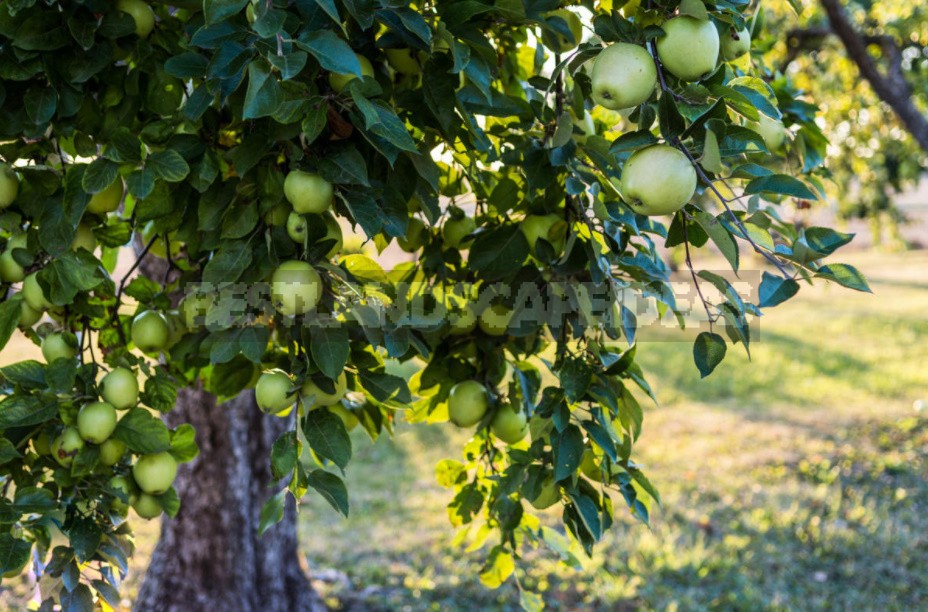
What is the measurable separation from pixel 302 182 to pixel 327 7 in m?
0.28

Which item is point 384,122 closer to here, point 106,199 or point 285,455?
point 285,455

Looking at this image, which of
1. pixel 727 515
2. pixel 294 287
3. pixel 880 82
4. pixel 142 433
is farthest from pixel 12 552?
pixel 880 82

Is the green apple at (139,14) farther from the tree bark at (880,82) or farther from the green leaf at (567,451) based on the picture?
the tree bark at (880,82)

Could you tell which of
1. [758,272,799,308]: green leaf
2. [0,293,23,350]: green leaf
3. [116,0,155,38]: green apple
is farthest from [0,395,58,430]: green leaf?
[758,272,799,308]: green leaf

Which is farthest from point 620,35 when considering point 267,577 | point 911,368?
point 911,368

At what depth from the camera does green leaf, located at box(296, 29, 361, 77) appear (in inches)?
34.2

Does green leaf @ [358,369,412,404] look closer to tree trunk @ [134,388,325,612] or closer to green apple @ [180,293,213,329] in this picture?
green apple @ [180,293,213,329]

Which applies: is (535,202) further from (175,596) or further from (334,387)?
(175,596)

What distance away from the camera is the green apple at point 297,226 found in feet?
3.59

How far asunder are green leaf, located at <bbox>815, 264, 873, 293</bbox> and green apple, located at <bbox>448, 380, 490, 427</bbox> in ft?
2.32

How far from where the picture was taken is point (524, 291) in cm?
136

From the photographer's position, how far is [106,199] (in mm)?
1303

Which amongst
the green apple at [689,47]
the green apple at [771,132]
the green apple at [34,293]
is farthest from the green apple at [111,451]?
the green apple at [771,132]

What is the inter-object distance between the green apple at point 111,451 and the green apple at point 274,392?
0.28 m
